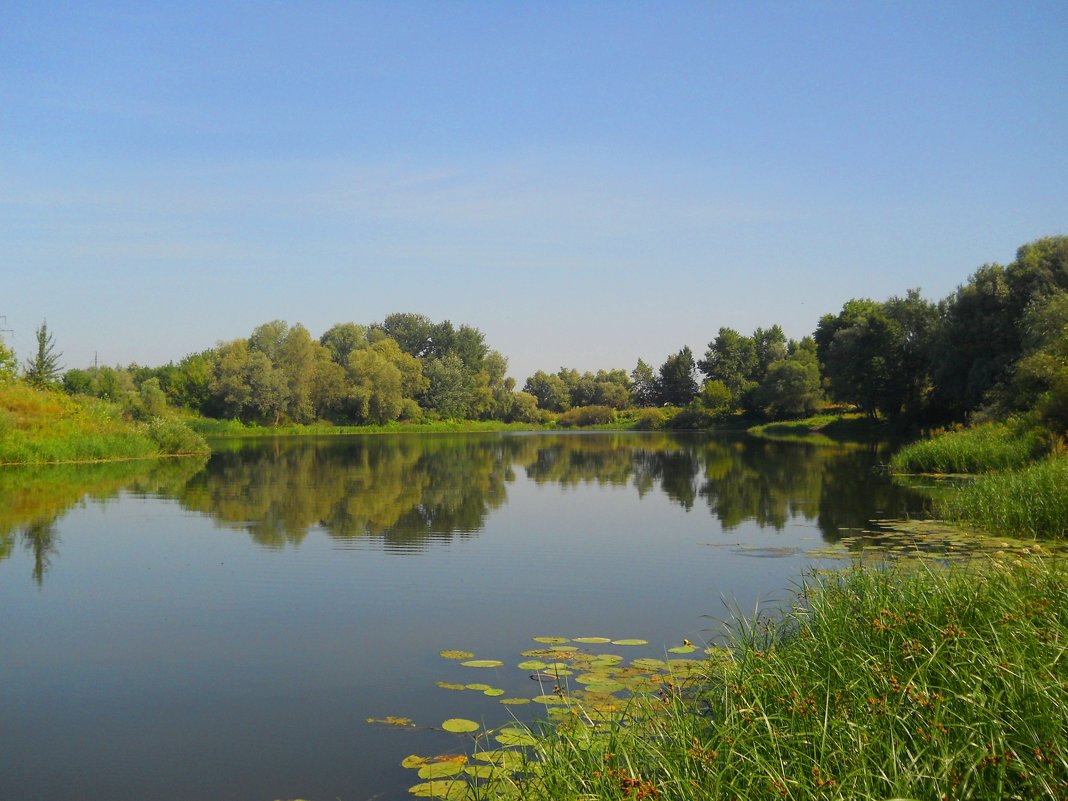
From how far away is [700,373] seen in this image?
3767 inches

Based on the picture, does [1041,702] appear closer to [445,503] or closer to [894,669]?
[894,669]

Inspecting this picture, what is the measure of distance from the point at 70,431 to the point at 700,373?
73.6 m

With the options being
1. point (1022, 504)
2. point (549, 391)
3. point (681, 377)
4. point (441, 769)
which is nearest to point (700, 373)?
point (681, 377)

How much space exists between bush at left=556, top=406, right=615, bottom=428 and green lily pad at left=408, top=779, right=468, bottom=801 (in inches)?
3528

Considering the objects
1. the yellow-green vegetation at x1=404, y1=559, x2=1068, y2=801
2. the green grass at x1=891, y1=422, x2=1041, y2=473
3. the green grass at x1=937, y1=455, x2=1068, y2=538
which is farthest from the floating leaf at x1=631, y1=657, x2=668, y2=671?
the green grass at x1=891, y1=422, x2=1041, y2=473

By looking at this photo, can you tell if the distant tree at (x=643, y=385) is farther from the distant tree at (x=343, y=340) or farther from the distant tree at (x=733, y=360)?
the distant tree at (x=343, y=340)

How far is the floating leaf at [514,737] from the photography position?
18.0ft

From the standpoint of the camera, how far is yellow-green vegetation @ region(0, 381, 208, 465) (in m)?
28.8

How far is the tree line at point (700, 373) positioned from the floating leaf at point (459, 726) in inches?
682

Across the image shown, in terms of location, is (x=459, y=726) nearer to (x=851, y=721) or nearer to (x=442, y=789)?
(x=442, y=789)

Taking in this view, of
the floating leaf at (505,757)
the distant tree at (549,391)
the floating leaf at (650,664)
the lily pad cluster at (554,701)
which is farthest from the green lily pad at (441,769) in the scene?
the distant tree at (549,391)

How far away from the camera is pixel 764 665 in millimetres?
5621

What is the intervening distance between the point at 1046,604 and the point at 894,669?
49.9 inches

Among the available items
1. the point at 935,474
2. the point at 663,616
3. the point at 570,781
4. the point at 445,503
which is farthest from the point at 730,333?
the point at 570,781
